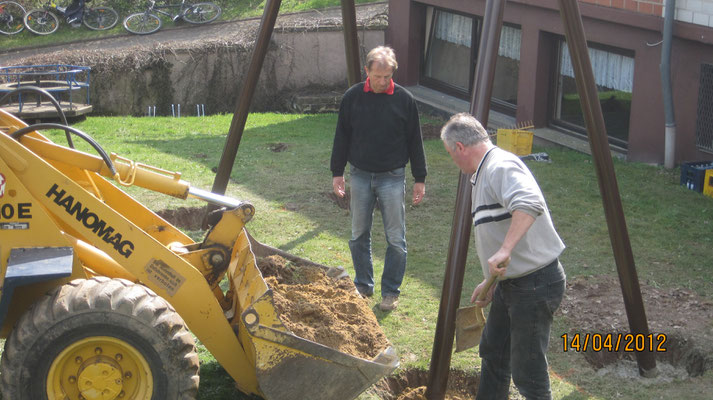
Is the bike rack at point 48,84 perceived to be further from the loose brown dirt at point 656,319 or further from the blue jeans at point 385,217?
the loose brown dirt at point 656,319

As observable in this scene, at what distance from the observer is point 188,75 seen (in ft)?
57.0

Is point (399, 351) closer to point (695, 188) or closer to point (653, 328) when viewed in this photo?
point (653, 328)

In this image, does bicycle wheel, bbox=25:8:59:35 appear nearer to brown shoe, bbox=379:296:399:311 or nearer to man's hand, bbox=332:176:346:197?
man's hand, bbox=332:176:346:197

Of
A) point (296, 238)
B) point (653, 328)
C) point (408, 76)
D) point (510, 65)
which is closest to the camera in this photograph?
point (653, 328)

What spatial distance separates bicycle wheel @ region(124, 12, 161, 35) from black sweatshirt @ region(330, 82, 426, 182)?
624 inches

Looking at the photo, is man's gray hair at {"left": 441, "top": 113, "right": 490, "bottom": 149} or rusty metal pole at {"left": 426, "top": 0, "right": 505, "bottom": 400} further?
rusty metal pole at {"left": 426, "top": 0, "right": 505, "bottom": 400}

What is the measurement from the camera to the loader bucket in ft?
15.6

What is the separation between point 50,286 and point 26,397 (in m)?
0.64

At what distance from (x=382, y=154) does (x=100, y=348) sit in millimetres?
2836

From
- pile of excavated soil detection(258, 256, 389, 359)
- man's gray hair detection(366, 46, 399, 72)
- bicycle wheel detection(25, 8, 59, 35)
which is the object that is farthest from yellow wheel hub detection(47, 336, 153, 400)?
bicycle wheel detection(25, 8, 59, 35)

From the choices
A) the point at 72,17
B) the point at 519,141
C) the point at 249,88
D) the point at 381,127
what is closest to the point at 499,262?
the point at 381,127

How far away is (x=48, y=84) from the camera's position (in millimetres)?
15844

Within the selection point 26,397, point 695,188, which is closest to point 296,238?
point 26,397

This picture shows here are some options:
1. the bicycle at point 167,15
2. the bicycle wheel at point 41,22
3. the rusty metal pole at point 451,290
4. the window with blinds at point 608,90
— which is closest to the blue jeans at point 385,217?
the rusty metal pole at point 451,290
